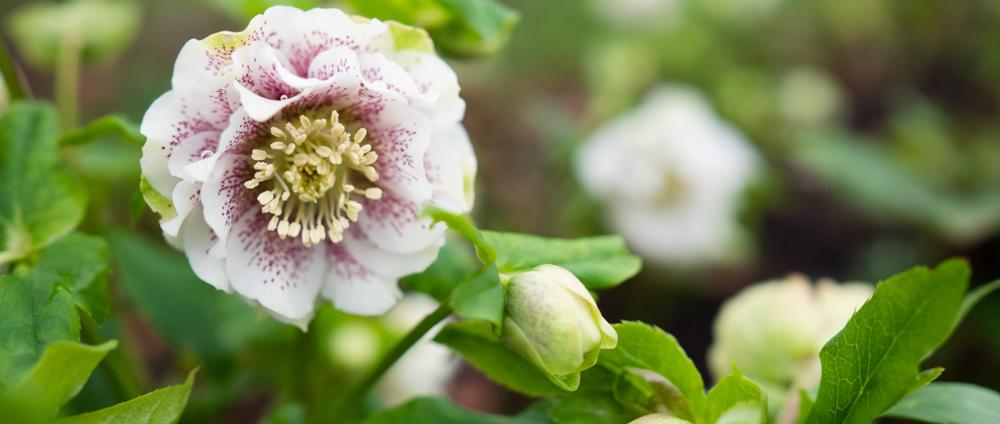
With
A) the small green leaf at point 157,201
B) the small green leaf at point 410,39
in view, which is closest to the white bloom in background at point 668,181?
the small green leaf at point 410,39

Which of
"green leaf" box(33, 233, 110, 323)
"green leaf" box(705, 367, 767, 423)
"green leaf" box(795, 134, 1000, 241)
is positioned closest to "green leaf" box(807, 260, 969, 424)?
"green leaf" box(705, 367, 767, 423)

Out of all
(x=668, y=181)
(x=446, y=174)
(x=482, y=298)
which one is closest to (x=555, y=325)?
(x=482, y=298)

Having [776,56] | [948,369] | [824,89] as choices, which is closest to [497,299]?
[948,369]

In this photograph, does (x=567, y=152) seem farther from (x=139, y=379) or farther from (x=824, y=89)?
(x=139, y=379)

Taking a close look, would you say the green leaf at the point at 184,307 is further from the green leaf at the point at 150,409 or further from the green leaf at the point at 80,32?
the green leaf at the point at 150,409

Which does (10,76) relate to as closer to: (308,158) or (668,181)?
(308,158)
